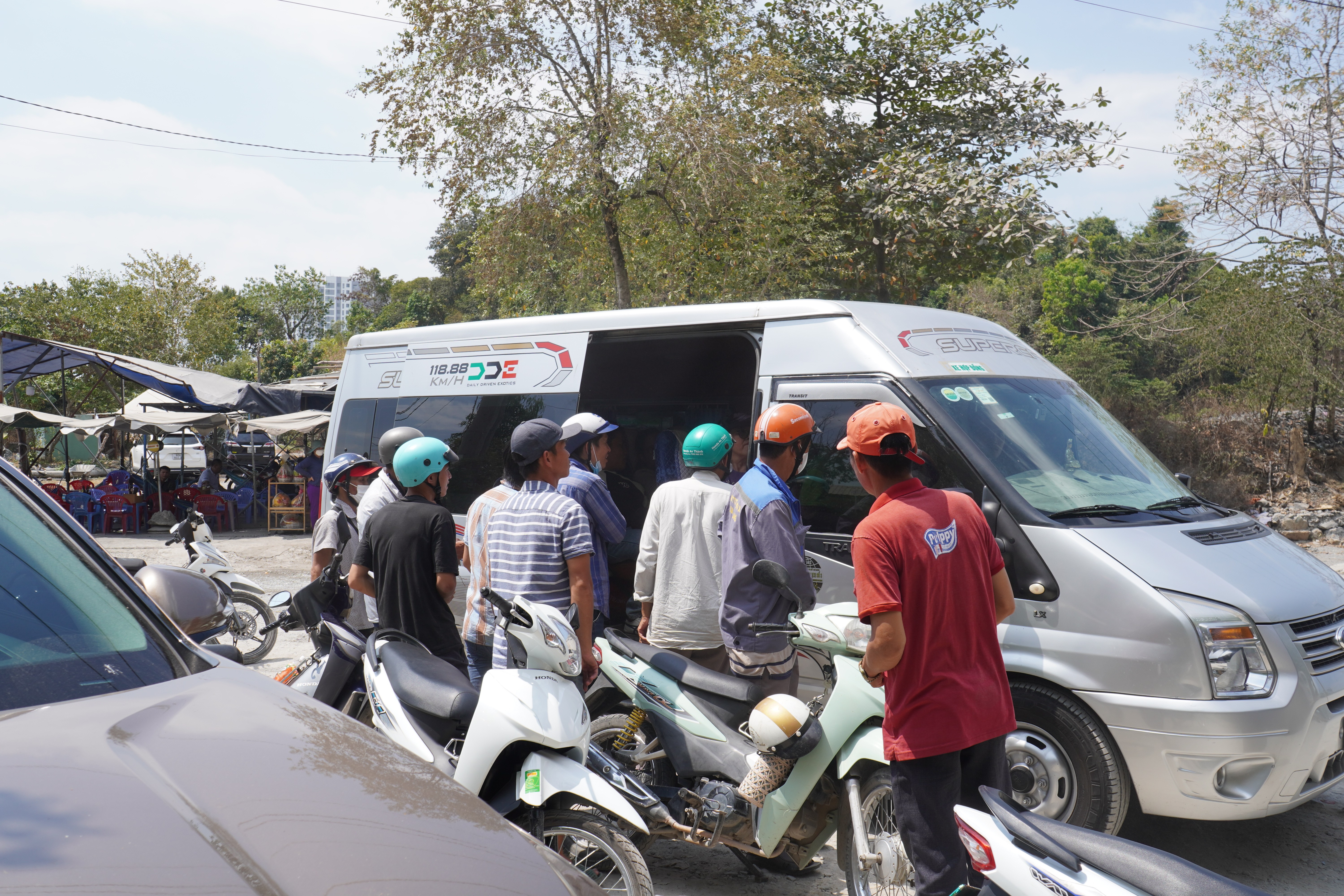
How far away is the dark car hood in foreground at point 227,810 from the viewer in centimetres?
149

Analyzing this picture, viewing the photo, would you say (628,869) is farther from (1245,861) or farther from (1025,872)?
(1245,861)

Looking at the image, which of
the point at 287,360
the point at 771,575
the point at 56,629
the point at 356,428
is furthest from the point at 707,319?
the point at 287,360

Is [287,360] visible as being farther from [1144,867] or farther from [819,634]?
[1144,867]

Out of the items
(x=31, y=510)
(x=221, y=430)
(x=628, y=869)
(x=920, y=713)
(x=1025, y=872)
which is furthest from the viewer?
(x=221, y=430)

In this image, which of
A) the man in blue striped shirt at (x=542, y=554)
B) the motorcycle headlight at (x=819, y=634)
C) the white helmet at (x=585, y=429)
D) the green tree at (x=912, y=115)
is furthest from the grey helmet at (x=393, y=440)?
the green tree at (x=912, y=115)

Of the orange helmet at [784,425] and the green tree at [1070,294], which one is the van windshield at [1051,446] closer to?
the orange helmet at [784,425]

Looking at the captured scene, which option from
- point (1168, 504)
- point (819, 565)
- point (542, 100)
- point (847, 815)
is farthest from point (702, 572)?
point (542, 100)

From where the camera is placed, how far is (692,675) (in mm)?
3828

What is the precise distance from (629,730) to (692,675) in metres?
0.45

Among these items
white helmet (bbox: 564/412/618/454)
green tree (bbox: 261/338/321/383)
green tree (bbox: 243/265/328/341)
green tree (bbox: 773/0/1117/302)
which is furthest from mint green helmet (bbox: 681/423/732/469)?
green tree (bbox: 243/265/328/341)

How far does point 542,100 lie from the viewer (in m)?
14.5

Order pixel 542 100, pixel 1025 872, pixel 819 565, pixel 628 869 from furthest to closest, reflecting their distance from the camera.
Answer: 1. pixel 542 100
2. pixel 819 565
3. pixel 628 869
4. pixel 1025 872

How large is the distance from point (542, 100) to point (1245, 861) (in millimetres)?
13176

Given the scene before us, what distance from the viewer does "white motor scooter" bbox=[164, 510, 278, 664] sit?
815 cm
